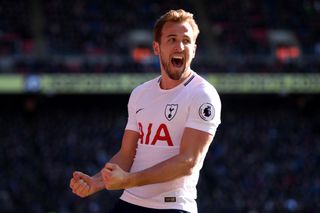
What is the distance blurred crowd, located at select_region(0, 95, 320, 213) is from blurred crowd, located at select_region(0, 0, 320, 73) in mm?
1817

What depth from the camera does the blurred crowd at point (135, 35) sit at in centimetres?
2498

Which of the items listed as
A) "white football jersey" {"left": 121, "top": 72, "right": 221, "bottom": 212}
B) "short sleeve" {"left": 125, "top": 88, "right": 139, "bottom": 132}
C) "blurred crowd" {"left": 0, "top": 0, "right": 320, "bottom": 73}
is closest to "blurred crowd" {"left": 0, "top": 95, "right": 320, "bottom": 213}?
"blurred crowd" {"left": 0, "top": 0, "right": 320, "bottom": 73}

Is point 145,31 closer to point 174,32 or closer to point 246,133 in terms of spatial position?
point 246,133

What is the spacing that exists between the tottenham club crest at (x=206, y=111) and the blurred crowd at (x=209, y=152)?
1686 cm

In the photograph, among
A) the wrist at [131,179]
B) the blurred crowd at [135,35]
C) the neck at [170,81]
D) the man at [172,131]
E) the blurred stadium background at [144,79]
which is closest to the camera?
the wrist at [131,179]

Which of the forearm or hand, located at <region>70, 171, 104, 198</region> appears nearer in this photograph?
the forearm

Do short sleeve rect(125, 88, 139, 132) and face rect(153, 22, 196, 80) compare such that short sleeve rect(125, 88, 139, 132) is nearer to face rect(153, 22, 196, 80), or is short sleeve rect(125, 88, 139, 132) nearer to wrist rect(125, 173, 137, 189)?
face rect(153, 22, 196, 80)

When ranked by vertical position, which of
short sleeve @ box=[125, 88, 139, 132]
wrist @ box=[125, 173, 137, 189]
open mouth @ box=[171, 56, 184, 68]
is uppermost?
open mouth @ box=[171, 56, 184, 68]

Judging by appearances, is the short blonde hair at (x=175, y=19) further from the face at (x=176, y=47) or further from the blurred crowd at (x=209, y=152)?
the blurred crowd at (x=209, y=152)

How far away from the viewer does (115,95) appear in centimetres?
2639

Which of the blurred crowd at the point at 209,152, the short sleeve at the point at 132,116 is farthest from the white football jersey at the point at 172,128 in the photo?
the blurred crowd at the point at 209,152

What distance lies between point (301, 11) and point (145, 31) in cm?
618

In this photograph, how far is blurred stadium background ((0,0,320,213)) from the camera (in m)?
22.8

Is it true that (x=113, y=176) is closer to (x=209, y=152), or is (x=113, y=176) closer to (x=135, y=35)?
(x=209, y=152)
